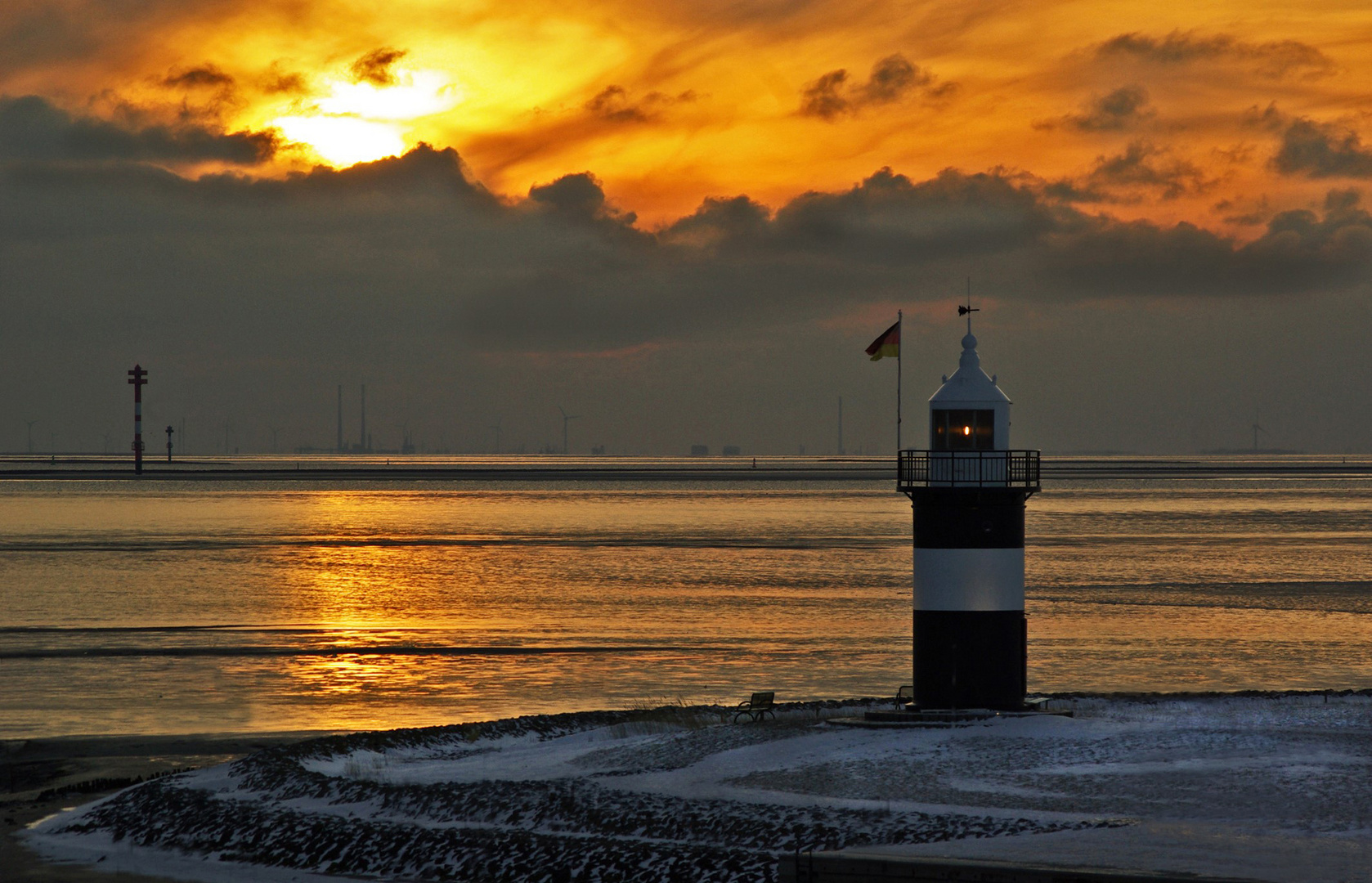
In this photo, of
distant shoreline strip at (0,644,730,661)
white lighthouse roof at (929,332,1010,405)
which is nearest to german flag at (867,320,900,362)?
white lighthouse roof at (929,332,1010,405)

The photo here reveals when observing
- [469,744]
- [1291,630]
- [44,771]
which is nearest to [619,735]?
[469,744]

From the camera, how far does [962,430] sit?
1059 inches

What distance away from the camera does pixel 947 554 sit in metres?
26.4

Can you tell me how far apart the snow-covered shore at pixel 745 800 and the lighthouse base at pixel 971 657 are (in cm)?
78

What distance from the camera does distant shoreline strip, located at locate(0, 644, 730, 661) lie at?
45.7 meters

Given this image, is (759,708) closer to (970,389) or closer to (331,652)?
(970,389)

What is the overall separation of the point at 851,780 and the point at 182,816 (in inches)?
425

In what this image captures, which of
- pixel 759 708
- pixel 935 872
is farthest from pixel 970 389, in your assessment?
pixel 935 872

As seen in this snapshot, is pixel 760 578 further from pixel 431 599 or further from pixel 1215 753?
pixel 1215 753

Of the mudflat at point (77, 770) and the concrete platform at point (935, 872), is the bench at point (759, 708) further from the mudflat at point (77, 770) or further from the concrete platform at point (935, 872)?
the concrete platform at point (935, 872)

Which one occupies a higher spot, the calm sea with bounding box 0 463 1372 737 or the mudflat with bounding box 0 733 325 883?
the mudflat with bounding box 0 733 325 883

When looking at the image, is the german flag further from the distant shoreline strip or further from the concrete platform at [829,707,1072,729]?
the distant shoreline strip

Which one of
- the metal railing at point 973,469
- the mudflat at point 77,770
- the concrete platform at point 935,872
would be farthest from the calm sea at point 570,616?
the concrete platform at point 935,872

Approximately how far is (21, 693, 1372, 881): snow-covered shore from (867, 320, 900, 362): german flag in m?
9.89
